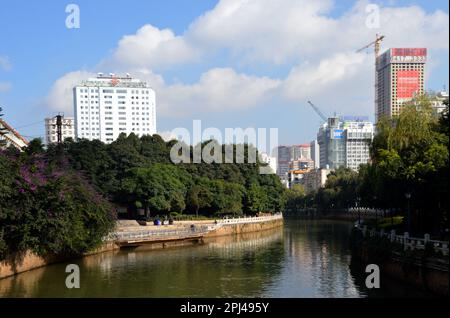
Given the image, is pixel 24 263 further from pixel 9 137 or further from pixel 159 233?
pixel 9 137

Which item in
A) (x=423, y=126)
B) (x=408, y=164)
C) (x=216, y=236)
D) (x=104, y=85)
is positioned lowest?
(x=216, y=236)

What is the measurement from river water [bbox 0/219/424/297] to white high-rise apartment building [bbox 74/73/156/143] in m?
113

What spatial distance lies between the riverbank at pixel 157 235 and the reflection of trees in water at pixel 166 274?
35.0 inches

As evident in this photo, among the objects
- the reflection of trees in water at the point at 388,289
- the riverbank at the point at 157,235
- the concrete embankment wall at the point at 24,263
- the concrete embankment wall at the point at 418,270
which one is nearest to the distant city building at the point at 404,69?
the riverbank at the point at 157,235

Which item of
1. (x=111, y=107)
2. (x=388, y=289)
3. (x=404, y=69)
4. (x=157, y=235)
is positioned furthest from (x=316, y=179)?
(x=388, y=289)

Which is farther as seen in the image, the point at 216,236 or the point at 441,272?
the point at 216,236

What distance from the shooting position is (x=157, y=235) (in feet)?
163

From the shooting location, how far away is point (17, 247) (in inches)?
1182

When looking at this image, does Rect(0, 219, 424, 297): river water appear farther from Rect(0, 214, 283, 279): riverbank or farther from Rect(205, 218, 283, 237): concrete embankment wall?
Rect(205, 218, 283, 237): concrete embankment wall

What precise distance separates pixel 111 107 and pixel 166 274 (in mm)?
126976

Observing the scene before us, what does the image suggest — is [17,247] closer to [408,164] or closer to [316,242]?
[408,164]

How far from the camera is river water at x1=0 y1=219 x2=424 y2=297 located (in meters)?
26.6

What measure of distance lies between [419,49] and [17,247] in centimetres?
19144
